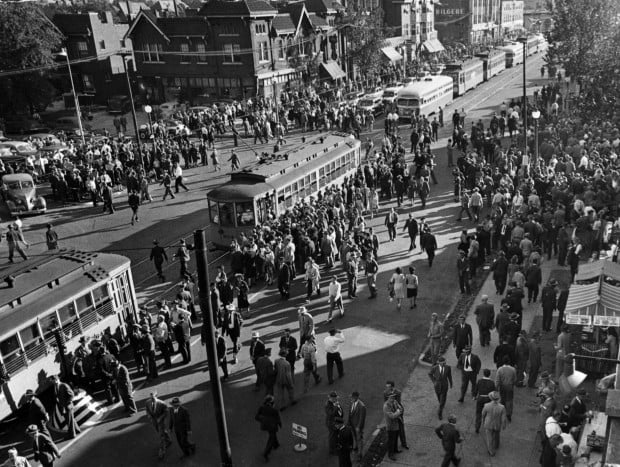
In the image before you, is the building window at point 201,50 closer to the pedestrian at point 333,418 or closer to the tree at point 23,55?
the tree at point 23,55

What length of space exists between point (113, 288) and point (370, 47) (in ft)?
178

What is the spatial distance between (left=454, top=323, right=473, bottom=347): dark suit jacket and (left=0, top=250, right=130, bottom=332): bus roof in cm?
913

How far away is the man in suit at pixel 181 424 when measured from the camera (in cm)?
1241

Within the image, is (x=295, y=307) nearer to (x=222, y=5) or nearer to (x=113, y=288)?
(x=113, y=288)

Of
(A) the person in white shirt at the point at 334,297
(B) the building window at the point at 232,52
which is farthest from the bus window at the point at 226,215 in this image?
(B) the building window at the point at 232,52

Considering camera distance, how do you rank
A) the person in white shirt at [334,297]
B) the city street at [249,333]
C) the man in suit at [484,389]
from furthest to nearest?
1. the person in white shirt at [334,297]
2. the city street at [249,333]
3. the man in suit at [484,389]

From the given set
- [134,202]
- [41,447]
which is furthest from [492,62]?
[41,447]

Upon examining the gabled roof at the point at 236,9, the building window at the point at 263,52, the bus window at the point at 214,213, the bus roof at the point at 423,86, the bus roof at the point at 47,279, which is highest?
the gabled roof at the point at 236,9

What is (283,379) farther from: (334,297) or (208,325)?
(208,325)

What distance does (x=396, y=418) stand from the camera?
11953 millimetres

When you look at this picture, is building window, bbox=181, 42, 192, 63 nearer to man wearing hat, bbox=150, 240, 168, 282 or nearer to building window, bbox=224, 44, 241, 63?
building window, bbox=224, 44, 241, 63

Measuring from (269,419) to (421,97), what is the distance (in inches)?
1377

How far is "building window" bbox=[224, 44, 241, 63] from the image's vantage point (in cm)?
5481

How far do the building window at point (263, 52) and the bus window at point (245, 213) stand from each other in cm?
3507
